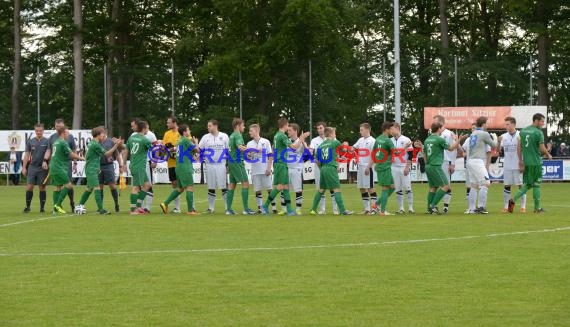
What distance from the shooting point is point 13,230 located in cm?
1873

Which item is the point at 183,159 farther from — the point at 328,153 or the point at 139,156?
the point at 328,153

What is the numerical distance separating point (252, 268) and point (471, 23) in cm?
5018

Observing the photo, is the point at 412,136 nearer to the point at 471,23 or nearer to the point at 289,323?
the point at 471,23

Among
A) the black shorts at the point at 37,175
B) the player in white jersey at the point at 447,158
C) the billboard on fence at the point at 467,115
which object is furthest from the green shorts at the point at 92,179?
the billboard on fence at the point at 467,115

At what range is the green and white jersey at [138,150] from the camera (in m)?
22.8

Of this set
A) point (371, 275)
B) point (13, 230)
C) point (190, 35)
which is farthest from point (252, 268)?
point (190, 35)

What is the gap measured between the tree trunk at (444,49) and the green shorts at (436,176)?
27251 mm

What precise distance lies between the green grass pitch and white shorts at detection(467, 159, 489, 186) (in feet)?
7.04

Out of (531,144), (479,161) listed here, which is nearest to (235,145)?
(479,161)

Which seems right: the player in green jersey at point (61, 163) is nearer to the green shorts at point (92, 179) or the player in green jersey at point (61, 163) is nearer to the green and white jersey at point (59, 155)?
the green and white jersey at point (59, 155)

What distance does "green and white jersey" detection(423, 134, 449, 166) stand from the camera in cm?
2180

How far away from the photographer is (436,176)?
2191cm

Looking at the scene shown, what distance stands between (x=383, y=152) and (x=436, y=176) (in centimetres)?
123

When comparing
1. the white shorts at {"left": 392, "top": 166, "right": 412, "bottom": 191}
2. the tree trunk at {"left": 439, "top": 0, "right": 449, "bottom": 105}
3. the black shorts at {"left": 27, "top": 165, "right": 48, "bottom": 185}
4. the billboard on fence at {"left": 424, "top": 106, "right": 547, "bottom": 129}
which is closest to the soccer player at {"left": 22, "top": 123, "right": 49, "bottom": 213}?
the black shorts at {"left": 27, "top": 165, "right": 48, "bottom": 185}
